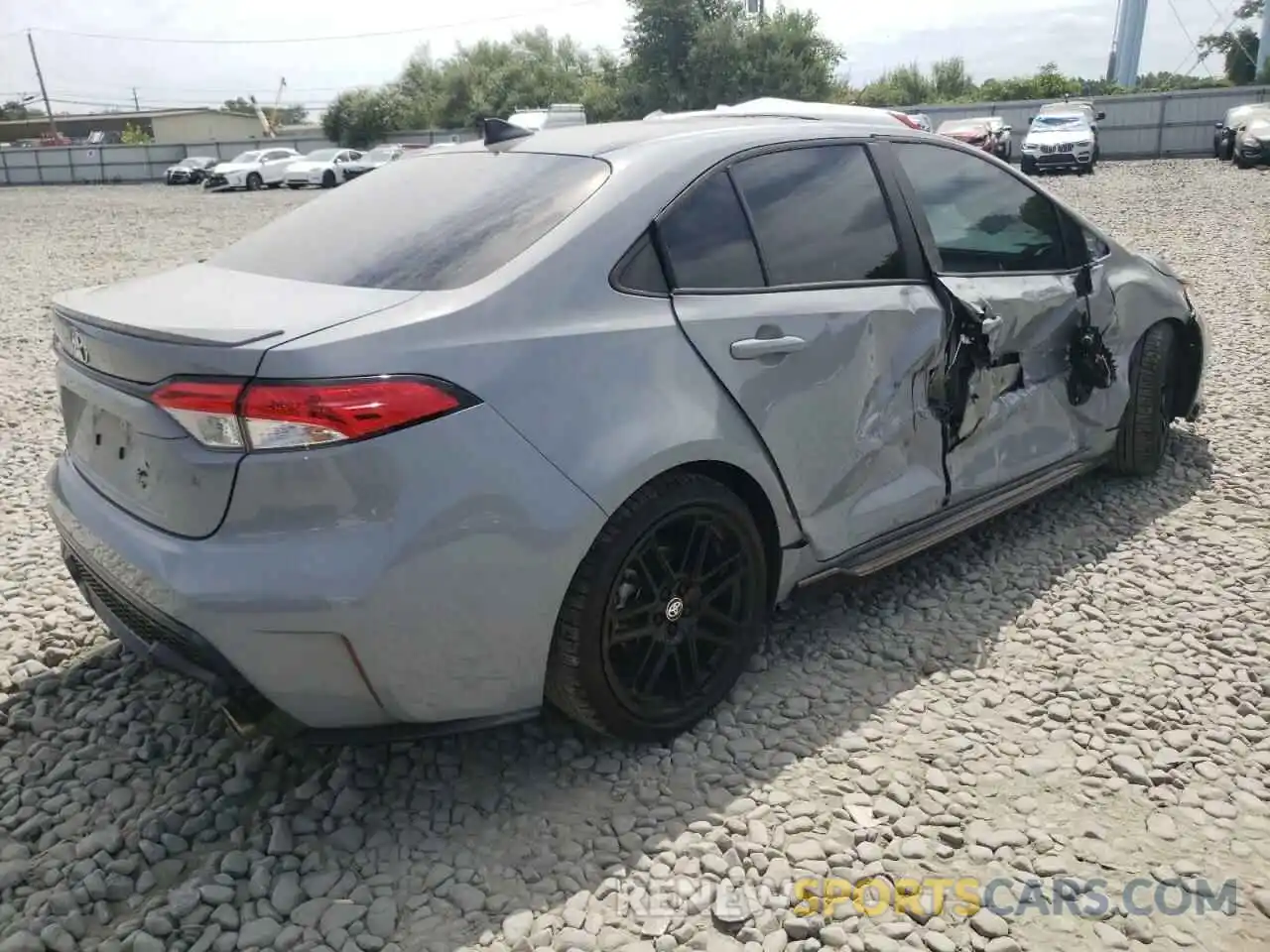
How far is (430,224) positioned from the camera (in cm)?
271

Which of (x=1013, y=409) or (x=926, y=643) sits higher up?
(x=1013, y=409)

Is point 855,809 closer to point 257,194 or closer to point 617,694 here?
point 617,694

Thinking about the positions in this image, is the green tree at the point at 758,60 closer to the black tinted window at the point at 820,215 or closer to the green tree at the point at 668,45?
the green tree at the point at 668,45

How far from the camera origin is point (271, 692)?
87.8 inches

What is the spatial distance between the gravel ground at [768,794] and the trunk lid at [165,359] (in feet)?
2.76

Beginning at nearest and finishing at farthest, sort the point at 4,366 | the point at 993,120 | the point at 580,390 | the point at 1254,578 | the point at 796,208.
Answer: the point at 580,390 → the point at 796,208 → the point at 1254,578 → the point at 4,366 → the point at 993,120

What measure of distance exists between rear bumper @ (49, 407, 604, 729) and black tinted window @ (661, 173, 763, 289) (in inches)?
30.1

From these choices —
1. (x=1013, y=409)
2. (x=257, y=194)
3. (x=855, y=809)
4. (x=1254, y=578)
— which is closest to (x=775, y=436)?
(x=855, y=809)

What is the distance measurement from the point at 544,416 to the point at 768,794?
3.81ft

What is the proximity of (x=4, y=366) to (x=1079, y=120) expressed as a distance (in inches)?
1011

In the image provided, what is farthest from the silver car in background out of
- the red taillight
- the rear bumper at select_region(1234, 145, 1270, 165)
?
the red taillight

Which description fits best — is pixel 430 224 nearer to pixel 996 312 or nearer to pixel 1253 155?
pixel 996 312

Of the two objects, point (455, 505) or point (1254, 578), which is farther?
point (1254, 578)

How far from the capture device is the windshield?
2547 centimetres
